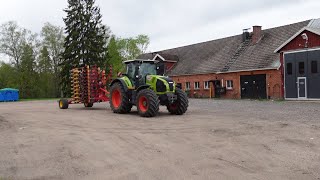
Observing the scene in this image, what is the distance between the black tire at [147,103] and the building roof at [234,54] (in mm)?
17879

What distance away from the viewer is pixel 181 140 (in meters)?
9.85

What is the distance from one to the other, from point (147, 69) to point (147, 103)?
113 inches

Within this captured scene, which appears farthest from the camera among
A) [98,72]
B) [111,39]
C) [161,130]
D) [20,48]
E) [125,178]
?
[111,39]

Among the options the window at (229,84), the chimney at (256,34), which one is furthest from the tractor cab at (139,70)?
the chimney at (256,34)

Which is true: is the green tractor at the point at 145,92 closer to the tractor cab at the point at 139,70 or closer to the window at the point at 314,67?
the tractor cab at the point at 139,70

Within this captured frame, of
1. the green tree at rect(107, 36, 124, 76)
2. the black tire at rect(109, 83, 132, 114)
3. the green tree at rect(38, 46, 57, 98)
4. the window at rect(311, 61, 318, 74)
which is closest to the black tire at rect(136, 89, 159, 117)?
the black tire at rect(109, 83, 132, 114)

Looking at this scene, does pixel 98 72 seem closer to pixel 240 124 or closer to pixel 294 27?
pixel 240 124

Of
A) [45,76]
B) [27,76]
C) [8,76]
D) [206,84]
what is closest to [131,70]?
[206,84]

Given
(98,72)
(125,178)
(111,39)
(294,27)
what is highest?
(111,39)

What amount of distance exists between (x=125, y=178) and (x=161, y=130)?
5.77 meters

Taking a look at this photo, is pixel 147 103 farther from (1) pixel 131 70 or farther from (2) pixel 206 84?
(2) pixel 206 84

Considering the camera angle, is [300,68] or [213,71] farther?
[213,71]

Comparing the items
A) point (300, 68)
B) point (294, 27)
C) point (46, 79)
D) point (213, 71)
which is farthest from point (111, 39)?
point (300, 68)

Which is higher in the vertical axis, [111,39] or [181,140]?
[111,39]
